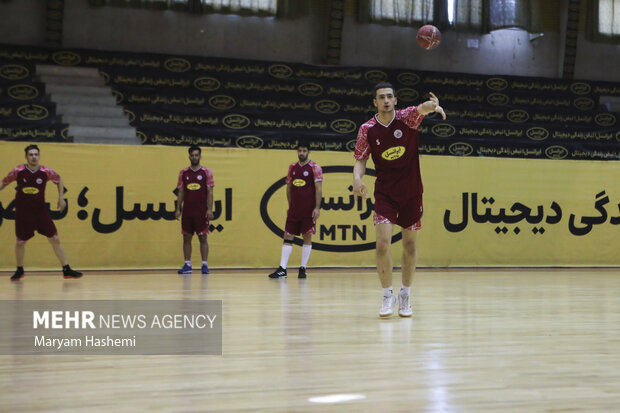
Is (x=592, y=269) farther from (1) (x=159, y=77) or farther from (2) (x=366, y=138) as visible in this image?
(1) (x=159, y=77)

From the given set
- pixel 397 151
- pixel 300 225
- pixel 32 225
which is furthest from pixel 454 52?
pixel 397 151

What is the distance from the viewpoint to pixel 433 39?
403 inches

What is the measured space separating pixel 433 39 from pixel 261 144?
7.16 m

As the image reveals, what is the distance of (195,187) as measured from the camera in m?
12.6

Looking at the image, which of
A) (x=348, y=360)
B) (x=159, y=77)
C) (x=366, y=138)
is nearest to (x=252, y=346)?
(x=348, y=360)

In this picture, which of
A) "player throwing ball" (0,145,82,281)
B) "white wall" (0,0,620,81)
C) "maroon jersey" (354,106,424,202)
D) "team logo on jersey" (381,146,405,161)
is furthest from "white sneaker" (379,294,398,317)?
"white wall" (0,0,620,81)

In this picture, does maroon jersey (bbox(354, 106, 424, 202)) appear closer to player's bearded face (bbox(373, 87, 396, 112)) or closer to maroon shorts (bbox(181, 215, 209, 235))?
player's bearded face (bbox(373, 87, 396, 112))

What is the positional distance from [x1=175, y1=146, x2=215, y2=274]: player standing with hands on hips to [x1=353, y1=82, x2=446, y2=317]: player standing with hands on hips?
6223 mm

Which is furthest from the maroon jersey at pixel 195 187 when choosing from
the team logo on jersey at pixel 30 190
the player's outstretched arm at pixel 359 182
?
the player's outstretched arm at pixel 359 182

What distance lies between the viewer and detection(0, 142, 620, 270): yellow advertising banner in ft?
Answer: 41.3

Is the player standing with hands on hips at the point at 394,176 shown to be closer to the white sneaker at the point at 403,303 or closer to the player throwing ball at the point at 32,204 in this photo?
the white sneaker at the point at 403,303

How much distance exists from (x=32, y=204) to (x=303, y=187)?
13.4 ft

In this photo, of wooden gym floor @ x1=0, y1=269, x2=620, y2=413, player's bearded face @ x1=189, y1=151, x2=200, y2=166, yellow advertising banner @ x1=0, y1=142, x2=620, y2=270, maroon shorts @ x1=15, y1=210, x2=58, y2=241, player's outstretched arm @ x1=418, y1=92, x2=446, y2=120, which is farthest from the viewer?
yellow advertising banner @ x1=0, y1=142, x2=620, y2=270

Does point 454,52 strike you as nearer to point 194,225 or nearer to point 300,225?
point 300,225
